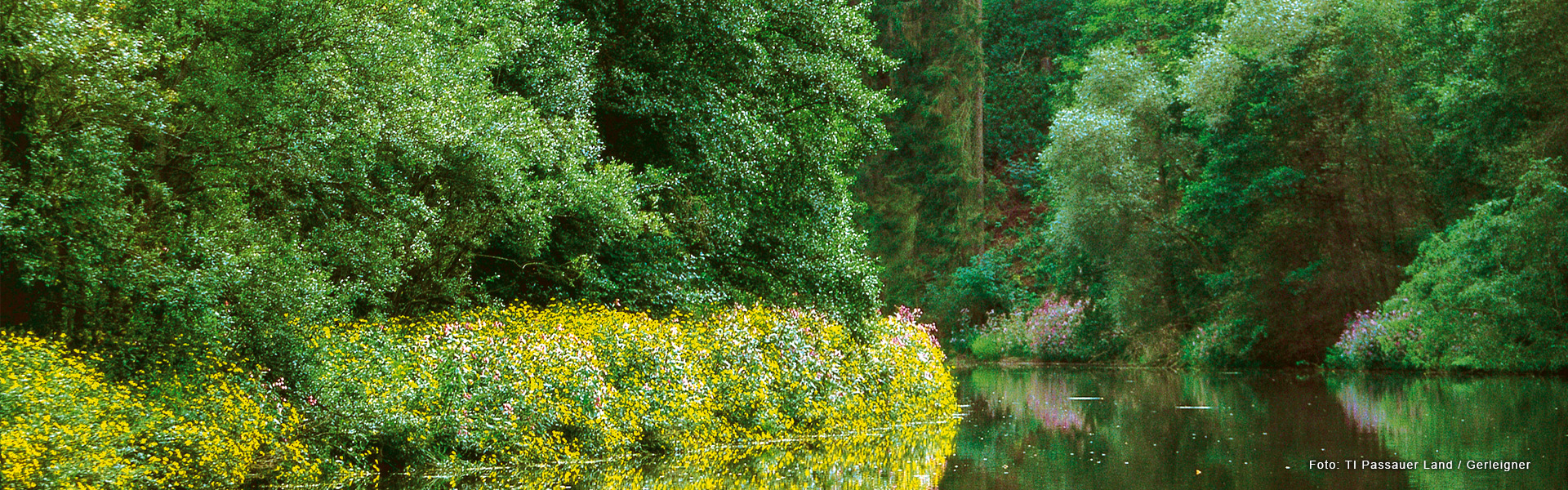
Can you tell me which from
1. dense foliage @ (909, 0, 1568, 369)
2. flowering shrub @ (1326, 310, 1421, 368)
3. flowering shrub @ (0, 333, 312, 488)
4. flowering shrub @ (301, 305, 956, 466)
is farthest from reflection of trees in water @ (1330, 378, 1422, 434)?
flowering shrub @ (0, 333, 312, 488)

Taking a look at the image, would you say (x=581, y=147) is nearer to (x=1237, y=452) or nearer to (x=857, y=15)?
(x=857, y=15)

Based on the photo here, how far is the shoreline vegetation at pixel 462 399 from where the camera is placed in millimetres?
9320

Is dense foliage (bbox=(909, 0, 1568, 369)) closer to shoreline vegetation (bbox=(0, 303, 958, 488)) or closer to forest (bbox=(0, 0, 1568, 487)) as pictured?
forest (bbox=(0, 0, 1568, 487))

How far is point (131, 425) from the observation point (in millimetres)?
9859

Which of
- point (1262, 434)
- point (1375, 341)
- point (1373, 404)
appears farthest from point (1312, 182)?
point (1262, 434)

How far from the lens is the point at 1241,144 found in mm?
35344

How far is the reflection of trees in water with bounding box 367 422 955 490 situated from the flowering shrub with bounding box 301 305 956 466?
0.31m

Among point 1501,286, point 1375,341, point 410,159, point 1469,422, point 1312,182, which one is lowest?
point 1469,422

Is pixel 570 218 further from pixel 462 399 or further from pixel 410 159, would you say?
pixel 462 399

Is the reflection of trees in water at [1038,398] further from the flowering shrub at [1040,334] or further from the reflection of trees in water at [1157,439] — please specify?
the flowering shrub at [1040,334]

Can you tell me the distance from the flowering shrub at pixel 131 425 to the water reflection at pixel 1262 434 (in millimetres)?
5174

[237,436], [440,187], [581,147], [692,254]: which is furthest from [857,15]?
[237,436]

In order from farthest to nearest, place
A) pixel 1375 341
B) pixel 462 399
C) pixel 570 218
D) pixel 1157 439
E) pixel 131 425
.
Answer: pixel 1375 341
pixel 570 218
pixel 1157 439
pixel 462 399
pixel 131 425

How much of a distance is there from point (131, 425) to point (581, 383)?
4428mm
